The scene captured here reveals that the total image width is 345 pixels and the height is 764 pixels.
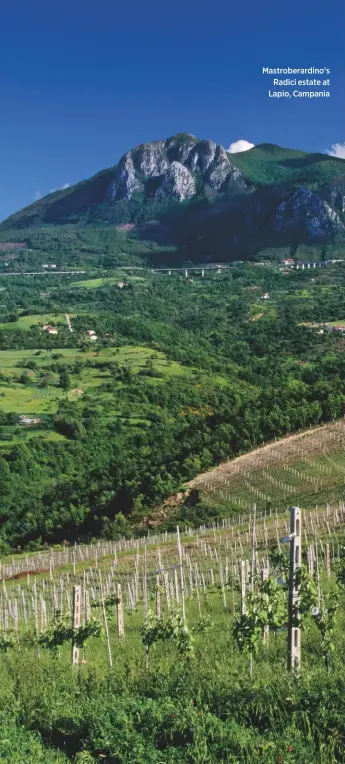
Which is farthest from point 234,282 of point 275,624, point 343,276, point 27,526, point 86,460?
point 275,624

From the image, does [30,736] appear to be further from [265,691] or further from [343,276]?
[343,276]

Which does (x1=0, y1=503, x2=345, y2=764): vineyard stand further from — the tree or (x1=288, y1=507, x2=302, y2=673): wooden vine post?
the tree

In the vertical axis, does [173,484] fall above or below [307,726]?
below

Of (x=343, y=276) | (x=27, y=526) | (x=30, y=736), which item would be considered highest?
(x=343, y=276)

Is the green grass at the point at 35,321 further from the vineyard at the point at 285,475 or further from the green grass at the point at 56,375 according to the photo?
the vineyard at the point at 285,475

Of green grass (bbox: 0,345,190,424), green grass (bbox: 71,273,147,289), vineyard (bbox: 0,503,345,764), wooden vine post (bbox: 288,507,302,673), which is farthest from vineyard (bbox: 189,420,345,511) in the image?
green grass (bbox: 71,273,147,289)

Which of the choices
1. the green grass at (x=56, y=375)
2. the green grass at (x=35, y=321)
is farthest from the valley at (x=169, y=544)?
the green grass at (x=35, y=321)
